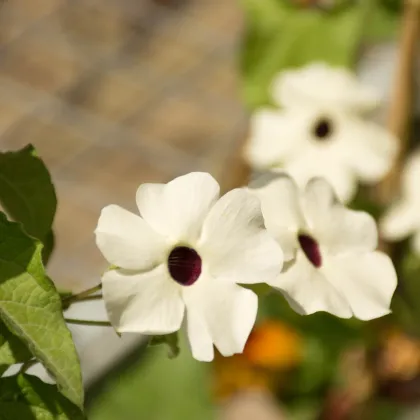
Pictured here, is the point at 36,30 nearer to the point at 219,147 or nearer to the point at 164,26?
the point at 164,26

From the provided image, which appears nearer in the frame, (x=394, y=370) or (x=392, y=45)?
(x=394, y=370)

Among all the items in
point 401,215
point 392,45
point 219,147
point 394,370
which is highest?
point 401,215

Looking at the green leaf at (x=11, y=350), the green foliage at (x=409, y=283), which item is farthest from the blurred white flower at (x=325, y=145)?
the green leaf at (x=11, y=350)

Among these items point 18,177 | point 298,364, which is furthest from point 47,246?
point 298,364

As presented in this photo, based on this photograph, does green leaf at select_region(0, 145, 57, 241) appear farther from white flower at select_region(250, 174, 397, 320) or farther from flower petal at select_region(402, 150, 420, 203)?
flower petal at select_region(402, 150, 420, 203)

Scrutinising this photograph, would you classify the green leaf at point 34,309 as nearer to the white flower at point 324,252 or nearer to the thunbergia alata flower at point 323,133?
the white flower at point 324,252

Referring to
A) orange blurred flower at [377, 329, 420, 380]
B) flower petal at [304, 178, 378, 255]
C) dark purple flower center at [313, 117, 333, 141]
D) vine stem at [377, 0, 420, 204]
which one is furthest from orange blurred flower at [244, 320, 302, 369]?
flower petal at [304, 178, 378, 255]

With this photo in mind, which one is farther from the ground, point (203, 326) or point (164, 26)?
point (203, 326)
